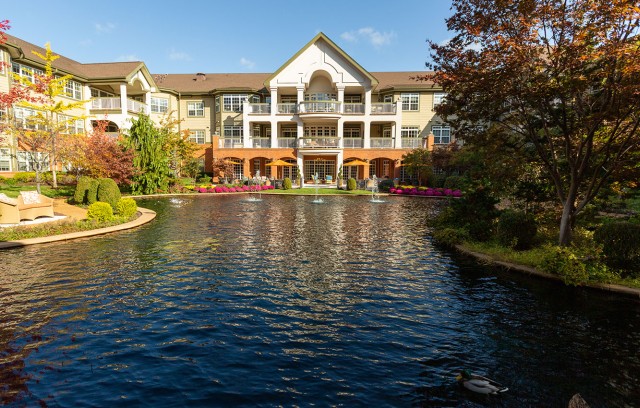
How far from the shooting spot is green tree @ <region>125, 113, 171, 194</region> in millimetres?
31016

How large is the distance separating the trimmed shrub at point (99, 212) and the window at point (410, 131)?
35.5 m

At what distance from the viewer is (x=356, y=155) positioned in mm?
41906

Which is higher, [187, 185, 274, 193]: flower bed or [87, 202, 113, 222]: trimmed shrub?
[187, 185, 274, 193]: flower bed

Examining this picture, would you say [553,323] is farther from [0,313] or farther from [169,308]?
[0,313]

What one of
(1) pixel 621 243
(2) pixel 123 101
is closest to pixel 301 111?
(2) pixel 123 101

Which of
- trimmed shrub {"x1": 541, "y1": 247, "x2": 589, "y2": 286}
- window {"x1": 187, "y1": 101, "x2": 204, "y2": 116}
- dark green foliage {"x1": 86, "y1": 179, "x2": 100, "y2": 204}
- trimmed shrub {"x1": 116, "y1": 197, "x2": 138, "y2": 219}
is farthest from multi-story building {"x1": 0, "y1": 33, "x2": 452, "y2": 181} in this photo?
trimmed shrub {"x1": 541, "y1": 247, "x2": 589, "y2": 286}

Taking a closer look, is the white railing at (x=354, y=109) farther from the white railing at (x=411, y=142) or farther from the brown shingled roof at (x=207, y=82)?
the brown shingled roof at (x=207, y=82)

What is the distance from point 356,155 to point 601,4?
33.3 m

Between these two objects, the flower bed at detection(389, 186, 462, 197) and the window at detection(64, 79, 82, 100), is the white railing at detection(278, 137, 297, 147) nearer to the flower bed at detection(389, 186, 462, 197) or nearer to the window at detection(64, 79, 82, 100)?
the flower bed at detection(389, 186, 462, 197)

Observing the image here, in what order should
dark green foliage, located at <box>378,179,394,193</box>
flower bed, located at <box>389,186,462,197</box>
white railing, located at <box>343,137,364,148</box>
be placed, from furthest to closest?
white railing, located at <box>343,137,364,148</box>
dark green foliage, located at <box>378,179,394,193</box>
flower bed, located at <box>389,186,462,197</box>

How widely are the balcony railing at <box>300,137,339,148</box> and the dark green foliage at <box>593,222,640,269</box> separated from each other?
3327 centimetres

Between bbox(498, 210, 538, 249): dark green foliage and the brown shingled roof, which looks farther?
the brown shingled roof

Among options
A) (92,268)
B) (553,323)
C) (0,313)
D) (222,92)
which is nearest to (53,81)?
(222,92)

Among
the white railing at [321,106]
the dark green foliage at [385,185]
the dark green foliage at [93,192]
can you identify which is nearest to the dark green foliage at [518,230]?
the dark green foliage at [93,192]
